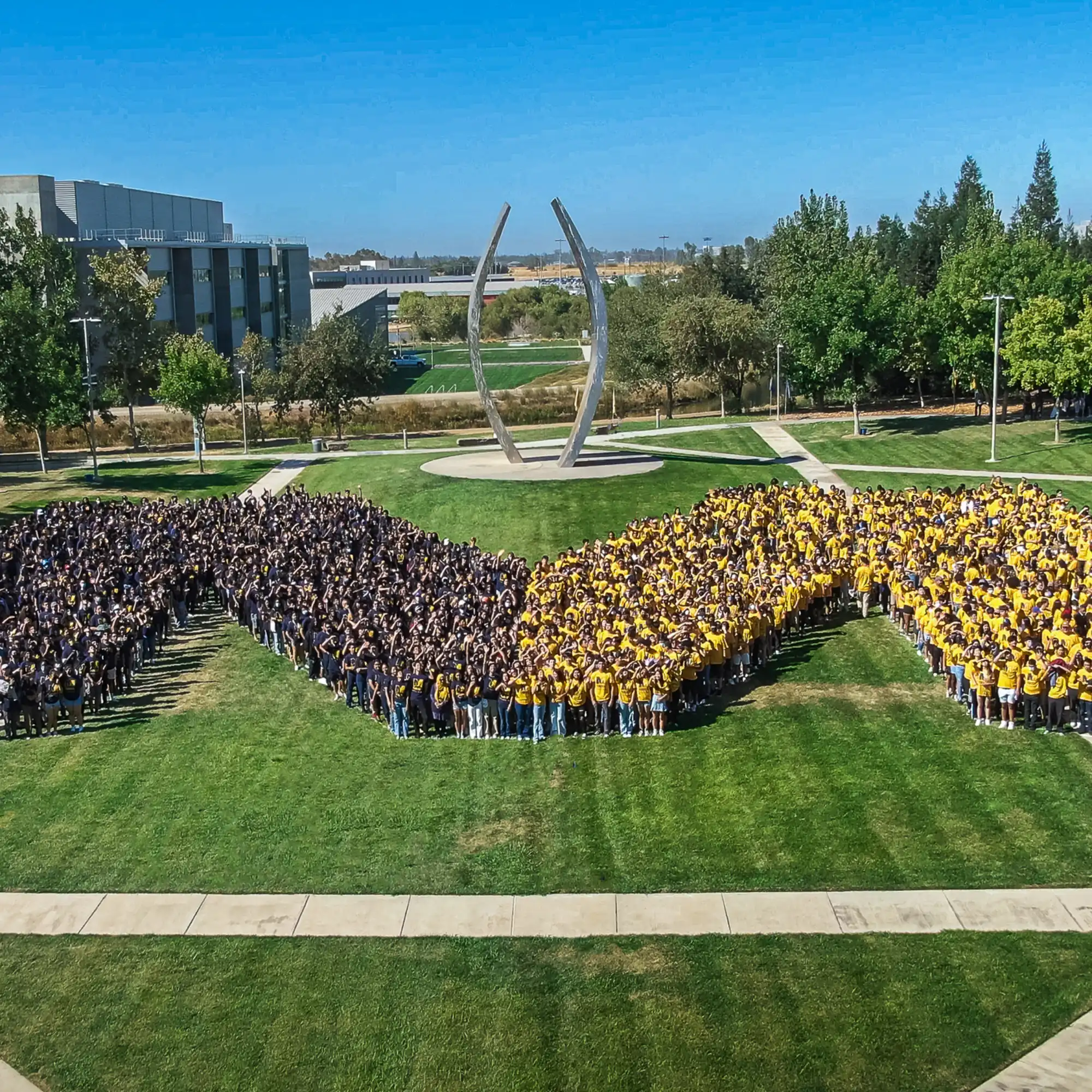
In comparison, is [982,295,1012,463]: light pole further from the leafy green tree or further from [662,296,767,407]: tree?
the leafy green tree

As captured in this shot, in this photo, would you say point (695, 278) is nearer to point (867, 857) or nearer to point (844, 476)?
point (844, 476)

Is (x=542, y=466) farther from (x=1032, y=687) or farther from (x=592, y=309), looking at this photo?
(x=1032, y=687)

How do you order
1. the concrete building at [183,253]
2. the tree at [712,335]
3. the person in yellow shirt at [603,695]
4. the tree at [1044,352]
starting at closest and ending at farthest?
1. the person in yellow shirt at [603,695]
2. the tree at [1044,352]
3. the tree at [712,335]
4. the concrete building at [183,253]

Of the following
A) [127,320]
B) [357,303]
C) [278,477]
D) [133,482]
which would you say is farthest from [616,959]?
[357,303]

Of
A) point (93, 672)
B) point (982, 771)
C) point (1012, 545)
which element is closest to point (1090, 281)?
point (1012, 545)

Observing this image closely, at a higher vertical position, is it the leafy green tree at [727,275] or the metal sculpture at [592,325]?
the leafy green tree at [727,275]

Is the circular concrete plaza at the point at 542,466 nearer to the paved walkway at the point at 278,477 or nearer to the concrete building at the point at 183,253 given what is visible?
the paved walkway at the point at 278,477

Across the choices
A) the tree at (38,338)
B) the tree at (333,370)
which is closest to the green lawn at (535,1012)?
the tree at (38,338)

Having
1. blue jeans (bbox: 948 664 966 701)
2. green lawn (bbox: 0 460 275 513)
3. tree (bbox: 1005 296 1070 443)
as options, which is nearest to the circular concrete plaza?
green lawn (bbox: 0 460 275 513)
